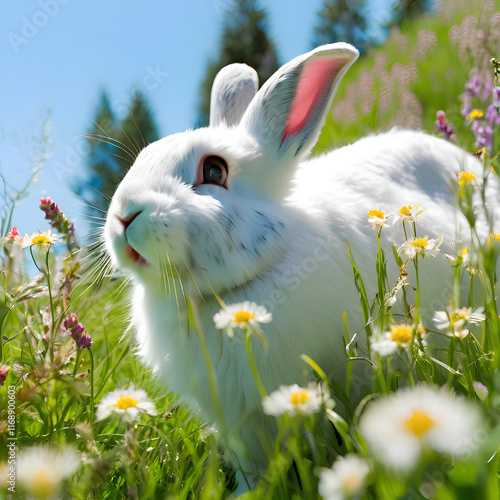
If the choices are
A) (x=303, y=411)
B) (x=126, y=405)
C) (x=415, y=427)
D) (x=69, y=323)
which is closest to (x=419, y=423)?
(x=415, y=427)

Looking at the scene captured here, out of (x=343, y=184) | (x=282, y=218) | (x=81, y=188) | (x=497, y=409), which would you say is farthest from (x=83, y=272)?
(x=497, y=409)

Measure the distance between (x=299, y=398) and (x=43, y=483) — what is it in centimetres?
56

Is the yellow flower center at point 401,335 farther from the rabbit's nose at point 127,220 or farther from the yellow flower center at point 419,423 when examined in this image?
the rabbit's nose at point 127,220

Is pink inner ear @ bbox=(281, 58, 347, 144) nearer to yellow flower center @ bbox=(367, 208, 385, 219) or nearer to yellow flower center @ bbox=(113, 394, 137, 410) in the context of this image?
yellow flower center @ bbox=(367, 208, 385, 219)

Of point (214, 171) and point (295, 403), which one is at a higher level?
point (214, 171)

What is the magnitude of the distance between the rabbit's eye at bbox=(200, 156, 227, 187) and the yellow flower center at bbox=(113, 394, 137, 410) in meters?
1.26

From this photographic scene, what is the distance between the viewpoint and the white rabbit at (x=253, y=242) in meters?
2.17

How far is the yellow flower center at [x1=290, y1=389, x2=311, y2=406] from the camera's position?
1104mm

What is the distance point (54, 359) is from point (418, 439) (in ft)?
4.28

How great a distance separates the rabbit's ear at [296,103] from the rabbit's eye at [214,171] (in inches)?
11.3

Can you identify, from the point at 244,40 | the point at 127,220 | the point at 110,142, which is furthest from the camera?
the point at 244,40

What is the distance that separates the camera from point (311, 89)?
2.56 m

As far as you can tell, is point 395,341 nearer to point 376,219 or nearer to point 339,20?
point 376,219

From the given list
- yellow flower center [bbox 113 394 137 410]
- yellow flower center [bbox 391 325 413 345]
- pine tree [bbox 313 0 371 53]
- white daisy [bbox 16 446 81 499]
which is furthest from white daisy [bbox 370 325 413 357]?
pine tree [bbox 313 0 371 53]
